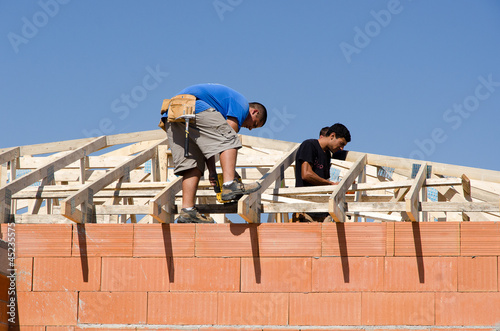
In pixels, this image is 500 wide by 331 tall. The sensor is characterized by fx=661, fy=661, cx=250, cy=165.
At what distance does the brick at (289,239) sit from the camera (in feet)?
16.9

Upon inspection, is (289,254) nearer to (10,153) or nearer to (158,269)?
(158,269)

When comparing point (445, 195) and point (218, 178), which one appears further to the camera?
point (445, 195)

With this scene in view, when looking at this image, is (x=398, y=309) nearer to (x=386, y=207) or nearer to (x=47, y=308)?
(x=386, y=207)

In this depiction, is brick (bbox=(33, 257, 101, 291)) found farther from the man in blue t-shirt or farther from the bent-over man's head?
the bent-over man's head

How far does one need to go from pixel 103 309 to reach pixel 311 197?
Answer: 7.29ft

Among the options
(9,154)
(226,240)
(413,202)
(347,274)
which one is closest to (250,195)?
(226,240)

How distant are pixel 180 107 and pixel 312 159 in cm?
162

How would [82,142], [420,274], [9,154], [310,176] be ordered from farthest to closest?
1. [82,142]
2. [9,154]
3. [310,176]
4. [420,274]

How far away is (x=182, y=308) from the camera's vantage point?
5.13m

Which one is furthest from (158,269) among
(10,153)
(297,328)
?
(10,153)

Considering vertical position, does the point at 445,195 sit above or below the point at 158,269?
above

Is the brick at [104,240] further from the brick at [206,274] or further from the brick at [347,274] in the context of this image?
the brick at [347,274]

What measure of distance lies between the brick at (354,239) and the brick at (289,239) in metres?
0.08

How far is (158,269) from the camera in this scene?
5.22m
